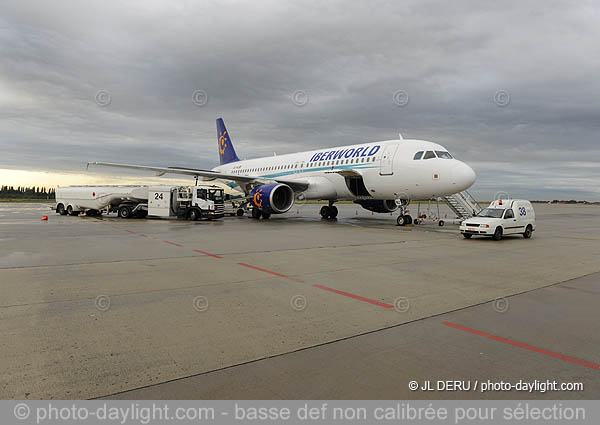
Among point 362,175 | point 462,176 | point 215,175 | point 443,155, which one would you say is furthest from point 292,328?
point 215,175

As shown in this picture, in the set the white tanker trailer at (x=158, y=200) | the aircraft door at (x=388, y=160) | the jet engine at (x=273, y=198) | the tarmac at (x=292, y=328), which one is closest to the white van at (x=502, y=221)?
the aircraft door at (x=388, y=160)

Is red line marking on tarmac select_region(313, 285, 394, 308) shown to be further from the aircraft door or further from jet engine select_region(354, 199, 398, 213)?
jet engine select_region(354, 199, 398, 213)

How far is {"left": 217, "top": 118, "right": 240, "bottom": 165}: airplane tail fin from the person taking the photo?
35219 millimetres

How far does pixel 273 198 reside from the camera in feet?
74.1

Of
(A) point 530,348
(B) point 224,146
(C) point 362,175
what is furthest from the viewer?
(B) point 224,146

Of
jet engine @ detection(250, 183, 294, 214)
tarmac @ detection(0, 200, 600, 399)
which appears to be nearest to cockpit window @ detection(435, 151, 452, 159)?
jet engine @ detection(250, 183, 294, 214)

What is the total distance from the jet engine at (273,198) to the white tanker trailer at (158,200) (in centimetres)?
269

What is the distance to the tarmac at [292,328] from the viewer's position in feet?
10.7

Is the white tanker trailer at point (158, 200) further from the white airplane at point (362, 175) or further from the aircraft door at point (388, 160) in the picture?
the aircraft door at point (388, 160)

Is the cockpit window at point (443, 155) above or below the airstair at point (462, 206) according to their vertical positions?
above

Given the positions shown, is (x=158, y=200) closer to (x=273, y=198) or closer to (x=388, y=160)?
(x=273, y=198)

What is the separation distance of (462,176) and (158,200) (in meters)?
16.8

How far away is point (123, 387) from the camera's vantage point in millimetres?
3150
